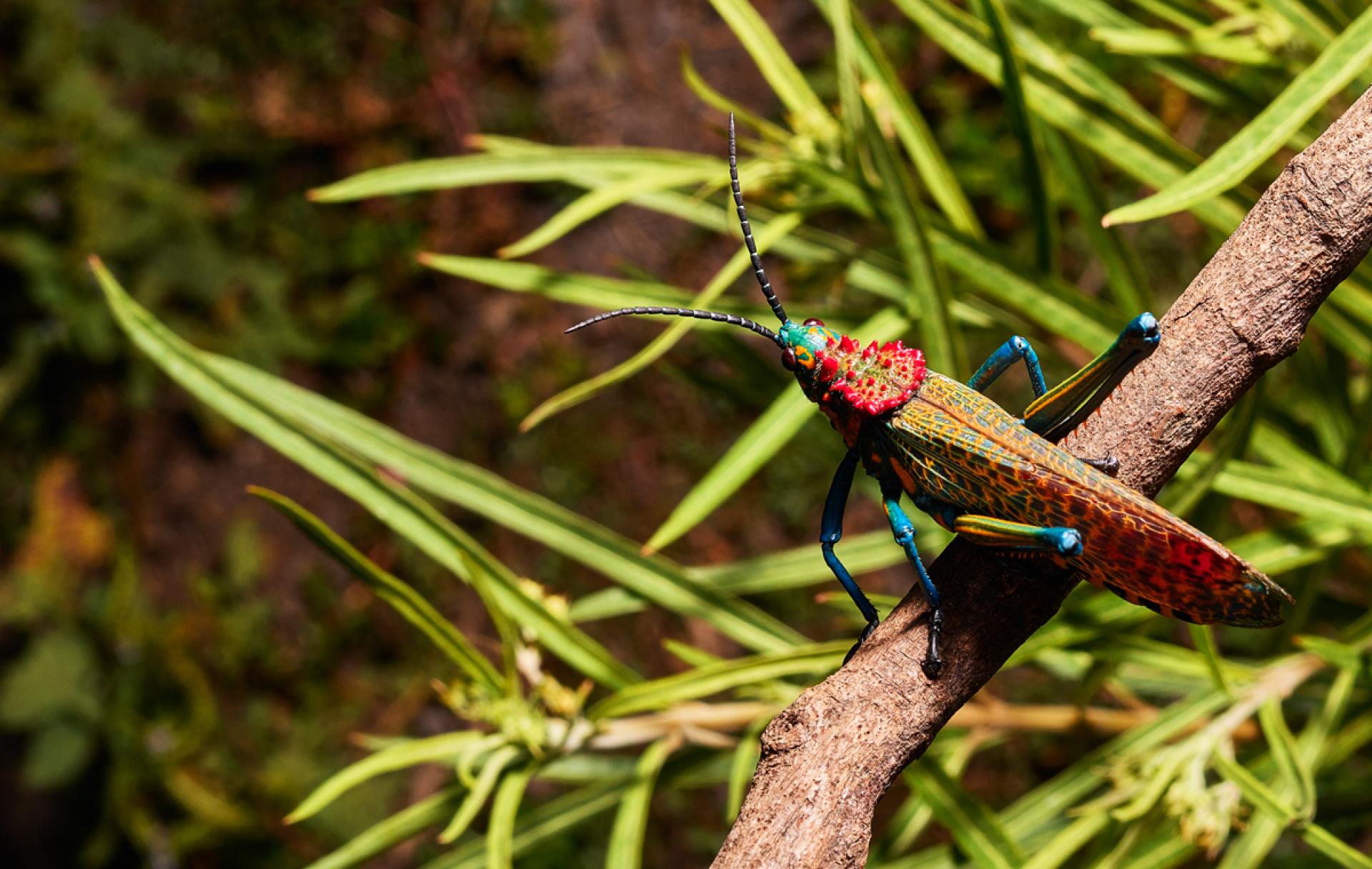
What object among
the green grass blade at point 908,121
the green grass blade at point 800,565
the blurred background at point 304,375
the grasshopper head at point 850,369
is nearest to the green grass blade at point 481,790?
the green grass blade at point 800,565

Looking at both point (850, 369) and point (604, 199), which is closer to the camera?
point (850, 369)

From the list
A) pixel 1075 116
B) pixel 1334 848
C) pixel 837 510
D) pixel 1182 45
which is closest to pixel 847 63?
pixel 1075 116

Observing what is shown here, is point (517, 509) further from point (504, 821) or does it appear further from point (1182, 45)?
point (1182, 45)

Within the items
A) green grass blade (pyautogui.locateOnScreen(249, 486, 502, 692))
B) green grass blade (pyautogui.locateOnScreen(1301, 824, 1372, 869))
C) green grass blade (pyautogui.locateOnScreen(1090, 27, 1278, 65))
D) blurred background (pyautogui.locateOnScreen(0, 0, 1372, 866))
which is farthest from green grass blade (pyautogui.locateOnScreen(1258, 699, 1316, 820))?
blurred background (pyautogui.locateOnScreen(0, 0, 1372, 866))

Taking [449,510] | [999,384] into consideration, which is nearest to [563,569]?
[449,510]

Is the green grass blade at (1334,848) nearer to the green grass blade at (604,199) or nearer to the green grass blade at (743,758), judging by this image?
the green grass blade at (743,758)

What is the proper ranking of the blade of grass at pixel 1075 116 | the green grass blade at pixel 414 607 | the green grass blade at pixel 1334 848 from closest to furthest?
1. the green grass blade at pixel 1334 848
2. the green grass blade at pixel 414 607
3. the blade of grass at pixel 1075 116

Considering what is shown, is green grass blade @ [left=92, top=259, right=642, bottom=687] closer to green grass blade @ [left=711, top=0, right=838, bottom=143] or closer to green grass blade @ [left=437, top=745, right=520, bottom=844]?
green grass blade @ [left=437, top=745, right=520, bottom=844]
